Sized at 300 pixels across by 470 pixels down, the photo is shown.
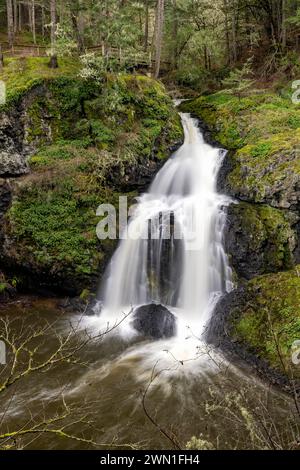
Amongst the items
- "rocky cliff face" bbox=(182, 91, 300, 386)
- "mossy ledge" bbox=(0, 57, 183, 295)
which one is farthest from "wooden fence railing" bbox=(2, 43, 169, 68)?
"rocky cliff face" bbox=(182, 91, 300, 386)

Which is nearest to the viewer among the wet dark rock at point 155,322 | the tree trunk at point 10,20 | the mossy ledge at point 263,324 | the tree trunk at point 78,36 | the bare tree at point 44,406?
the bare tree at point 44,406

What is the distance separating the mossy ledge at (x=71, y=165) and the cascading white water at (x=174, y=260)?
0.81 m

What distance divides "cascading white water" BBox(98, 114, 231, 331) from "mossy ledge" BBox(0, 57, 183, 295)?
811 mm

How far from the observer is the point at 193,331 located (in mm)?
9680

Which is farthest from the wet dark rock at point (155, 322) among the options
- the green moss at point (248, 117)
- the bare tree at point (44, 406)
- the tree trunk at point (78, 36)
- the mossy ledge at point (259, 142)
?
the tree trunk at point (78, 36)

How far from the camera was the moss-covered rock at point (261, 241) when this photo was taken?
33.8ft

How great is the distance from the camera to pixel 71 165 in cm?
1271

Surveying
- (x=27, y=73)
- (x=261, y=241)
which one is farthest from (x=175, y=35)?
(x=261, y=241)

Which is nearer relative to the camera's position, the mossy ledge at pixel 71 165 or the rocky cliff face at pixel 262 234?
the rocky cliff face at pixel 262 234

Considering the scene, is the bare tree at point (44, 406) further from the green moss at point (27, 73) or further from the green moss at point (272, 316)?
the green moss at point (27, 73)

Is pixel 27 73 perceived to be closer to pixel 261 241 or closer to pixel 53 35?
pixel 53 35

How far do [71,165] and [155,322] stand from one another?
632 centimetres

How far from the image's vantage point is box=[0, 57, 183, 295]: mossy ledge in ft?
38.5
